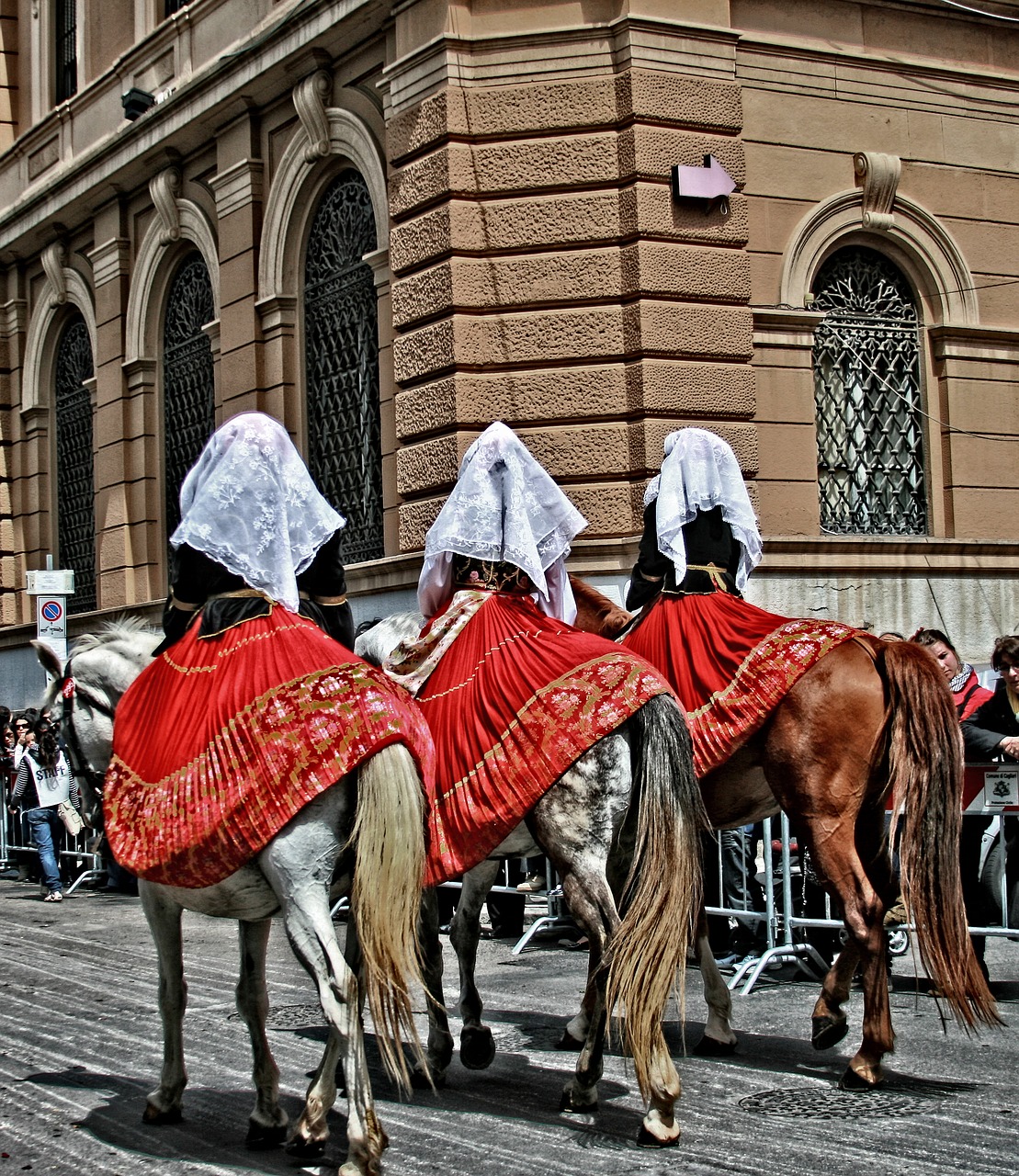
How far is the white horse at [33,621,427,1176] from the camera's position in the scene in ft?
16.4

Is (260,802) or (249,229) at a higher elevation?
(249,229)

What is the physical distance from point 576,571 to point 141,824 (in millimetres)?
8031

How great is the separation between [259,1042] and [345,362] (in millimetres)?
11423

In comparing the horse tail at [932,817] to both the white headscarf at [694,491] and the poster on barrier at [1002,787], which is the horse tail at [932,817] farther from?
the poster on barrier at [1002,787]

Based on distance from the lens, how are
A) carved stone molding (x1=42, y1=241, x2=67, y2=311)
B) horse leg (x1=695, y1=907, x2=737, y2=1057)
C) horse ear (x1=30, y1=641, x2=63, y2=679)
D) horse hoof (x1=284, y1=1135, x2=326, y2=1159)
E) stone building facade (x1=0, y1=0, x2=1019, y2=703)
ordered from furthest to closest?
carved stone molding (x1=42, y1=241, x2=67, y2=311) < stone building facade (x1=0, y1=0, x2=1019, y2=703) < horse leg (x1=695, y1=907, x2=737, y2=1057) < horse ear (x1=30, y1=641, x2=63, y2=679) < horse hoof (x1=284, y1=1135, x2=326, y2=1159)

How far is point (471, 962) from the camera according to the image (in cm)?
698

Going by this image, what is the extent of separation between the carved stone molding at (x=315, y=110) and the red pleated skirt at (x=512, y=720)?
1087cm

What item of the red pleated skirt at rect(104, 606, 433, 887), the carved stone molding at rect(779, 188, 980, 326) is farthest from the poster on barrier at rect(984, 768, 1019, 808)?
the carved stone molding at rect(779, 188, 980, 326)

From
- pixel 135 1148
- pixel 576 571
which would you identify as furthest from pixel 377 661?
pixel 576 571

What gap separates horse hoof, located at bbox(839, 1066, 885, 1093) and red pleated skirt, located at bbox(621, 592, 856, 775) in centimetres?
140

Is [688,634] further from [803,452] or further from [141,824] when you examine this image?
[803,452]

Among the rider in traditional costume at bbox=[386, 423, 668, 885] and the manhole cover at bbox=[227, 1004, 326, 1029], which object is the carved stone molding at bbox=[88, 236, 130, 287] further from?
the rider in traditional costume at bbox=[386, 423, 668, 885]

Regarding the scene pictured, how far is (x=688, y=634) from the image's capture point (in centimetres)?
728

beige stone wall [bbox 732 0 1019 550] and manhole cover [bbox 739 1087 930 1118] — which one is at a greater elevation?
beige stone wall [bbox 732 0 1019 550]
